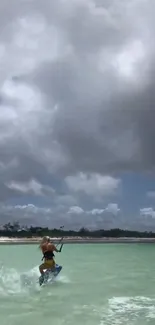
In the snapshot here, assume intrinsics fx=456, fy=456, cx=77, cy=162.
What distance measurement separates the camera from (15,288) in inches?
835

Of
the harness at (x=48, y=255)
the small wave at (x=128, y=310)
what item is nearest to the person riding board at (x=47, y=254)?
the harness at (x=48, y=255)

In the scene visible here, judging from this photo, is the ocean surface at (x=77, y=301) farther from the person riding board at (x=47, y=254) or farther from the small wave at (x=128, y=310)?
the person riding board at (x=47, y=254)

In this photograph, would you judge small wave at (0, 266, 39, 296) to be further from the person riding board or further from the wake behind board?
the person riding board

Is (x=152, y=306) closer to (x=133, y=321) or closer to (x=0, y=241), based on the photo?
(x=133, y=321)

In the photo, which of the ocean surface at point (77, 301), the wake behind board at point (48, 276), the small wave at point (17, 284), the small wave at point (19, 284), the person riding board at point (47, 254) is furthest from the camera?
Result: the person riding board at point (47, 254)

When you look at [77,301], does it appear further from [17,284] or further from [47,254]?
[17,284]

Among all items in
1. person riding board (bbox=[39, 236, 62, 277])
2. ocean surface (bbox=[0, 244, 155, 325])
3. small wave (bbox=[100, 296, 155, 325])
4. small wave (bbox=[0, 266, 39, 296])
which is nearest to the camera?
small wave (bbox=[100, 296, 155, 325])

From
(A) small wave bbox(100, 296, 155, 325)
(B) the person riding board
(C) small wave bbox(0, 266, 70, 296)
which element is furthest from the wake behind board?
(A) small wave bbox(100, 296, 155, 325)

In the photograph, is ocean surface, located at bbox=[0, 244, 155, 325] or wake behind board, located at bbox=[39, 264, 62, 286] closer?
ocean surface, located at bbox=[0, 244, 155, 325]

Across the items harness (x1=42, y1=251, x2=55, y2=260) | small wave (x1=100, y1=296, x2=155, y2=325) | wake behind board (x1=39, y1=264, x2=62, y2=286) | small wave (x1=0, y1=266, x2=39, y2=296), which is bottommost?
small wave (x1=100, y1=296, x2=155, y2=325)

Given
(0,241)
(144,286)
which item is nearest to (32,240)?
(0,241)

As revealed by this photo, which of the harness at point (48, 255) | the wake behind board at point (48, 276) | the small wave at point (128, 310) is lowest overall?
the small wave at point (128, 310)

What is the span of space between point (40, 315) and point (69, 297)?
3704 mm

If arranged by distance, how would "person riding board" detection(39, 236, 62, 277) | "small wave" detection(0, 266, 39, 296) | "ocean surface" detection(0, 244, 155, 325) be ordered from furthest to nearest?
1. "person riding board" detection(39, 236, 62, 277)
2. "small wave" detection(0, 266, 39, 296)
3. "ocean surface" detection(0, 244, 155, 325)
